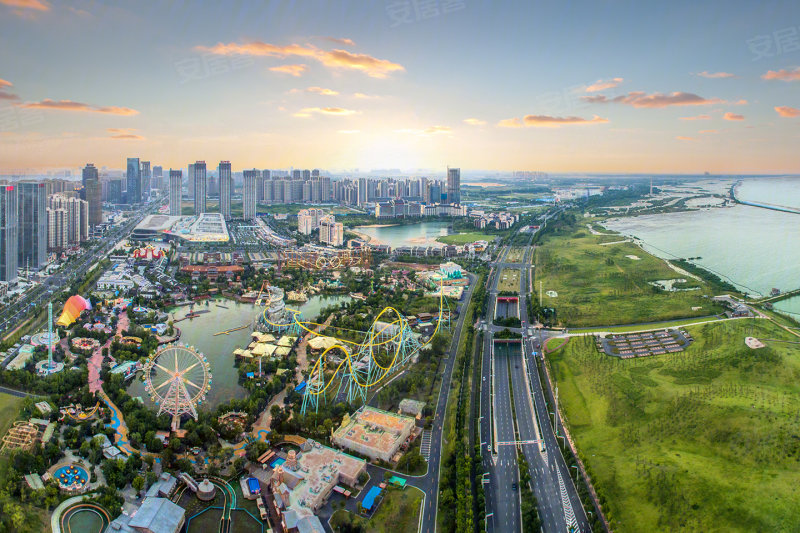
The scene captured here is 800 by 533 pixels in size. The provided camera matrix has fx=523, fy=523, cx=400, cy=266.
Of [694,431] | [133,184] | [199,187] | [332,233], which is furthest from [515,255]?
[133,184]

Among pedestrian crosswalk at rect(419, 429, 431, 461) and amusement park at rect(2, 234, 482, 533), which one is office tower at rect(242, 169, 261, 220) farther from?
pedestrian crosswalk at rect(419, 429, 431, 461)

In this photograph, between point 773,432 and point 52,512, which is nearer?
point 52,512

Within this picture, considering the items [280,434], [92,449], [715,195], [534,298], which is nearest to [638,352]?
[534,298]

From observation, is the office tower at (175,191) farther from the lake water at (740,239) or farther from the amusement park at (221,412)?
the lake water at (740,239)

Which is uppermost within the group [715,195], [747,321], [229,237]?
[715,195]

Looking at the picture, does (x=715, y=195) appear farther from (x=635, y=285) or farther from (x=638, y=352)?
(x=638, y=352)

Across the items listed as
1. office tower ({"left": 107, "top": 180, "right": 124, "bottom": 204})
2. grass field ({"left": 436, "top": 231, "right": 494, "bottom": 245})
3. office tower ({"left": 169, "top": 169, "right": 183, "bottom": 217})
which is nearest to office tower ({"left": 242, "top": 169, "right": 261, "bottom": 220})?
office tower ({"left": 169, "top": 169, "right": 183, "bottom": 217})

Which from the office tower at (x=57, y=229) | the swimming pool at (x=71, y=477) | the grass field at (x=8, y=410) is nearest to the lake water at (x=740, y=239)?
the swimming pool at (x=71, y=477)
